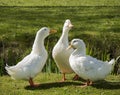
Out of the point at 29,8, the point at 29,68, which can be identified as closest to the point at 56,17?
the point at 29,8

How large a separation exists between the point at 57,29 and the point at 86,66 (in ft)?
15.5

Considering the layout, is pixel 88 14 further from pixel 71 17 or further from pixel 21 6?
pixel 21 6

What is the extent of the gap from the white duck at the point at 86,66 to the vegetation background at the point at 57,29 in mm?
247

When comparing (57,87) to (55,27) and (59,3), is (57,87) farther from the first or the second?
(59,3)

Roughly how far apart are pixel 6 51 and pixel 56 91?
3.08m

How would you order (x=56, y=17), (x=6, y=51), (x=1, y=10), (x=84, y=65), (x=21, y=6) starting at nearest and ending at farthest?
(x=84, y=65), (x=6, y=51), (x=56, y=17), (x=1, y=10), (x=21, y=6)

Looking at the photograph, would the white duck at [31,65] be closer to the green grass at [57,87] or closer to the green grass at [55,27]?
the green grass at [57,87]

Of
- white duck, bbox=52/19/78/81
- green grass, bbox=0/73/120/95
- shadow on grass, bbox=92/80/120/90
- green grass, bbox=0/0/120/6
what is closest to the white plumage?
white duck, bbox=52/19/78/81

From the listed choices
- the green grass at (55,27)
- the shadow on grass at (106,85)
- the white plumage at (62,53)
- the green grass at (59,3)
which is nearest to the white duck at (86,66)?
the shadow on grass at (106,85)

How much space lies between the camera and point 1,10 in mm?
17109

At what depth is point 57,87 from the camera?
899 cm

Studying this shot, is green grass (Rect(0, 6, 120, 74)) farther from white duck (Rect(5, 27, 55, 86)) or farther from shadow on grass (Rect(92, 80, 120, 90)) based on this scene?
shadow on grass (Rect(92, 80, 120, 90))

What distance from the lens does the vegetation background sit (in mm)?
8992

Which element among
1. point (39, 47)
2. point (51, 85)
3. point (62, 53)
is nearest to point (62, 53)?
point (62, 53)
